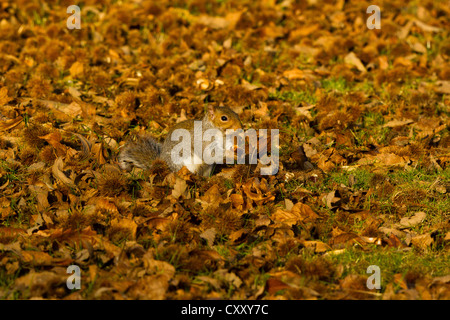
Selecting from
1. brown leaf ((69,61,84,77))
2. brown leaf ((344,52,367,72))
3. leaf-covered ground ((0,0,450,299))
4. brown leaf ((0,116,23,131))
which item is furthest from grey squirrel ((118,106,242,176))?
brown leaf ((344,52,367,72))

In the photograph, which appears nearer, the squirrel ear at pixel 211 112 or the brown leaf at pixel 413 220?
the brown leaf at pixel 413 220

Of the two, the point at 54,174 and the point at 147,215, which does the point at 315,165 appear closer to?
the point at 147,215

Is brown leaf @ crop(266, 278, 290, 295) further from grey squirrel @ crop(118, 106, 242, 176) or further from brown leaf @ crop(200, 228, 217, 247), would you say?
grey squirrel @ crop(118, 106, 242, 176)

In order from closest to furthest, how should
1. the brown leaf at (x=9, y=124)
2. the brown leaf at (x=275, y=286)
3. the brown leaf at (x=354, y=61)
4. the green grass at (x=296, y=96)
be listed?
the brown leaf at (x=275, y=286), the brown leaf at (x=9, y=124), the green grass at (x=296, y=96), the brown leaf at (x=354, y=61)

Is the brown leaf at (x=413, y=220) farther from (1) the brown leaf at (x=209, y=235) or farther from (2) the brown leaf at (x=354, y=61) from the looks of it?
(2) the brown leaf at (x=354, y=61)

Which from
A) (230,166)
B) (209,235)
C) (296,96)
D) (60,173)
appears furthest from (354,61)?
(60,173)

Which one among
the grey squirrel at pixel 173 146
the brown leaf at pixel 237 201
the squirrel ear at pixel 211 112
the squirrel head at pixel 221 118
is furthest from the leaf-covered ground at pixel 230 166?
the squirrel ear at pixel 211 112

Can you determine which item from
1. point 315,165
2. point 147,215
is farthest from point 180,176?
point 315,165

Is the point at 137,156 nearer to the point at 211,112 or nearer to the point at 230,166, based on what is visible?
the point at 211,112
